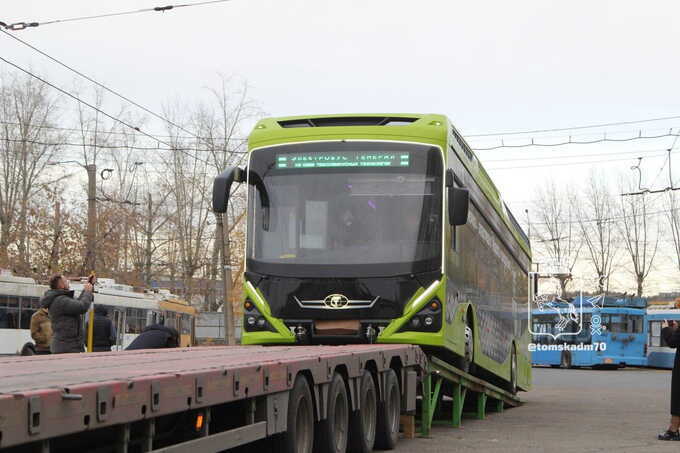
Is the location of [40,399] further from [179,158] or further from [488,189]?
[179,158]

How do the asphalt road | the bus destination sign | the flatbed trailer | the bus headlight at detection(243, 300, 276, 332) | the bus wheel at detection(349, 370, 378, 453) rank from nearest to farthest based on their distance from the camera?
the flatbed trailer, the bus wheel at detection(349, 370, 378, 453), the asphalt road, the bus headlight at detection(243, 300, 276, 332), the bus destination sign

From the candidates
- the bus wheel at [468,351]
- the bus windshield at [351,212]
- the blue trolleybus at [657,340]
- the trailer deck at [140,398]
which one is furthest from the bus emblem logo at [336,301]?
the blue trolleybus at [657,340]

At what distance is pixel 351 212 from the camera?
1380 cm

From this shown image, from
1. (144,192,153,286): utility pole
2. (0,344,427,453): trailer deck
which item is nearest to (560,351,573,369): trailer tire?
(144,192,153,286): utility pole

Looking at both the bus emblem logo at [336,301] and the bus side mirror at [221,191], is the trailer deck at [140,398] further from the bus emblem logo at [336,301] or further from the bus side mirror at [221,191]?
the bus emblem logo at [336,301]

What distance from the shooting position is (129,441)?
5.54m

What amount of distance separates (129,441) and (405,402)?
709cm

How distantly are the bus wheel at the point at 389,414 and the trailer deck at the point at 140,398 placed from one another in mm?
2357

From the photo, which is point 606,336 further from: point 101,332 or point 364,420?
point 364,420

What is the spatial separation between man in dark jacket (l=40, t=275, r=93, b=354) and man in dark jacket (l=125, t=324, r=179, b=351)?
1329 mm

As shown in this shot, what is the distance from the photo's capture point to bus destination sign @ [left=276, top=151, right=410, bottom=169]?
14.0 metres

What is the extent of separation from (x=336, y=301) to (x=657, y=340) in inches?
1589

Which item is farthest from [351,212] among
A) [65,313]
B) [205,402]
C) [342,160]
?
[205,402]

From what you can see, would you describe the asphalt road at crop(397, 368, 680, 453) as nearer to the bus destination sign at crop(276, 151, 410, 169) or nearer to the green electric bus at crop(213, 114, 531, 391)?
the green electric bus at crop(213, 114, 531, 391)
